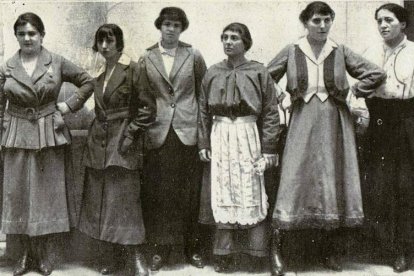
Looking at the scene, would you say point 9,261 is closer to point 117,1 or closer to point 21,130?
point 21,130

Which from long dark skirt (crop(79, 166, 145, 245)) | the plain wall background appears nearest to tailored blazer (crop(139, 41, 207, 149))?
long dark skirt (crop(79, 166, 145, 245))

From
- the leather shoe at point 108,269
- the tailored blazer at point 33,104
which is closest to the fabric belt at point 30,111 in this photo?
the tailored blazer at point 33,104

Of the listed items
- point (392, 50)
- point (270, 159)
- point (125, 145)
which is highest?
point (392, 50)

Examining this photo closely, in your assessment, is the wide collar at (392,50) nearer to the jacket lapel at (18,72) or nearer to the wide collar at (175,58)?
the wide collar at (175,58)

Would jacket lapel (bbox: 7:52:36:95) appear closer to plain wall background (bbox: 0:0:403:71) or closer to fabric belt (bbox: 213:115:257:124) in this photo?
plain wall background (bbox: 0:0:403:71)

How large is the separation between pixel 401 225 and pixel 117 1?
2.90m

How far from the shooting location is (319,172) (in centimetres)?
509

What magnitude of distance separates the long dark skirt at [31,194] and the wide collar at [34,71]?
524 mm

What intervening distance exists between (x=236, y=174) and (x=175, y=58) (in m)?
1.00

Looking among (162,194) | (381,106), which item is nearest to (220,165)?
(162,194)

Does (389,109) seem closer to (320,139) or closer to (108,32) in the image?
(320,139)

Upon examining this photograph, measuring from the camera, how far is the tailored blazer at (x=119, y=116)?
16.6 ft

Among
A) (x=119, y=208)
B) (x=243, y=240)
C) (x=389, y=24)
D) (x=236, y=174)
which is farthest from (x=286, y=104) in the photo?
(x=119, y=208)

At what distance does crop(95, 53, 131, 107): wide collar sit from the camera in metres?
5.09
